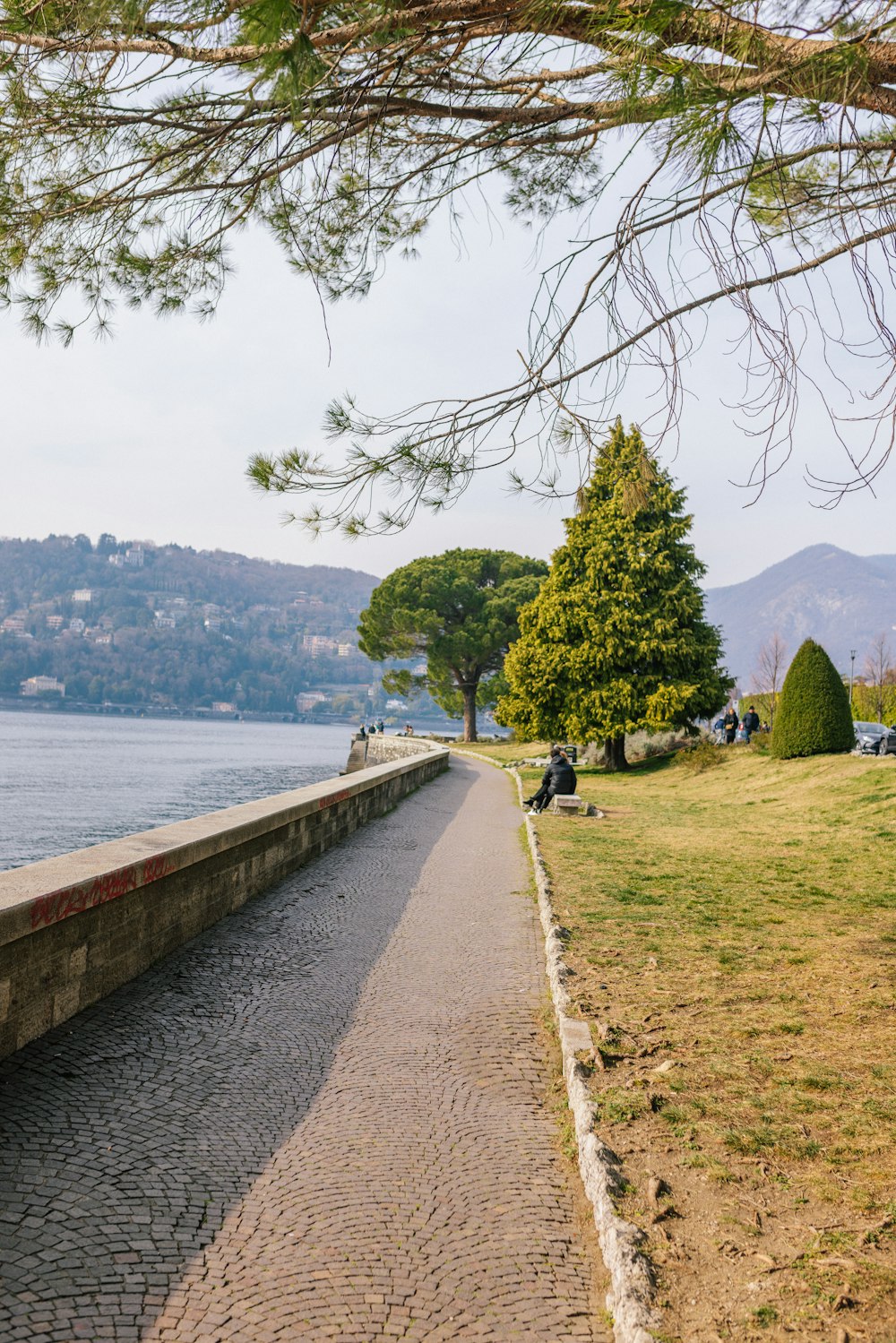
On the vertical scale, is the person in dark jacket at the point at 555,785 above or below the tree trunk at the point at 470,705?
below

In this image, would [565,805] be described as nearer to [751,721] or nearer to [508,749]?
[751,721]

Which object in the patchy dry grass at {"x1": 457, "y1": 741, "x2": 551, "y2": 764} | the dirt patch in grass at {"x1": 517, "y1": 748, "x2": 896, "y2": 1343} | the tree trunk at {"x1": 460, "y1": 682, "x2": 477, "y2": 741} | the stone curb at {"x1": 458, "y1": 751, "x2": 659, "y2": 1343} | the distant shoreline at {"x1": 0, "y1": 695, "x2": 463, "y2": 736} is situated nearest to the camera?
the stone curb at {"x1": 458, "y1": 751, "x2": 659, "y2": 1343}

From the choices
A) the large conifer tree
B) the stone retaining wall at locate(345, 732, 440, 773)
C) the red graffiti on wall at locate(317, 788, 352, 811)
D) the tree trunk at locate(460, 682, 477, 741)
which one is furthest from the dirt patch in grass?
the tree trunk at locate(460, 682, 477, 741)

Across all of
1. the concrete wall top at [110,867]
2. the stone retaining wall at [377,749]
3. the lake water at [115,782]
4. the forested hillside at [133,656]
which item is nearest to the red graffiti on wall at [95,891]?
the concrete wall top at [110,867]

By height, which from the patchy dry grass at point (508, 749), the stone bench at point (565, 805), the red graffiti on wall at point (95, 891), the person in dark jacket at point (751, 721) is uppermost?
the person in dark jacket at point (751, 721)

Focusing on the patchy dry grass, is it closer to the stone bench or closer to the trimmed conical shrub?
the trimmed conical shrub

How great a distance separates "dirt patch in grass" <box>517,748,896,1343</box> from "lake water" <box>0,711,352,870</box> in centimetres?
1149

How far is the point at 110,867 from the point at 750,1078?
3249 mm

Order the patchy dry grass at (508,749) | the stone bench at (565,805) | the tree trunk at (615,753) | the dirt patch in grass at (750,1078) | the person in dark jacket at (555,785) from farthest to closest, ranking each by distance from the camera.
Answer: the patchy dry grass at (508,749), the tree trunk at (615,753), the person in dark jacket at (555,785), the stone bench at (565,805), the dirt patch in grass at (750,1078)

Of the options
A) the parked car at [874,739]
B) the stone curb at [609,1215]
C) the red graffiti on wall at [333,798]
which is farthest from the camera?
the parked car at [874,739]

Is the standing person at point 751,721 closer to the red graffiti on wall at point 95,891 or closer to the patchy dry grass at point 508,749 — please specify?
the patchy dry grass at point 508,749

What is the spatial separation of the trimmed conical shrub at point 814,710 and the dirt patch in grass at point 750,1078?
38.0ft

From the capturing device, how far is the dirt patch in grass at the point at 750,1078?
2.53 metres

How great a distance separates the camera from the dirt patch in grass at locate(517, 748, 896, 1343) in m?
2.53
